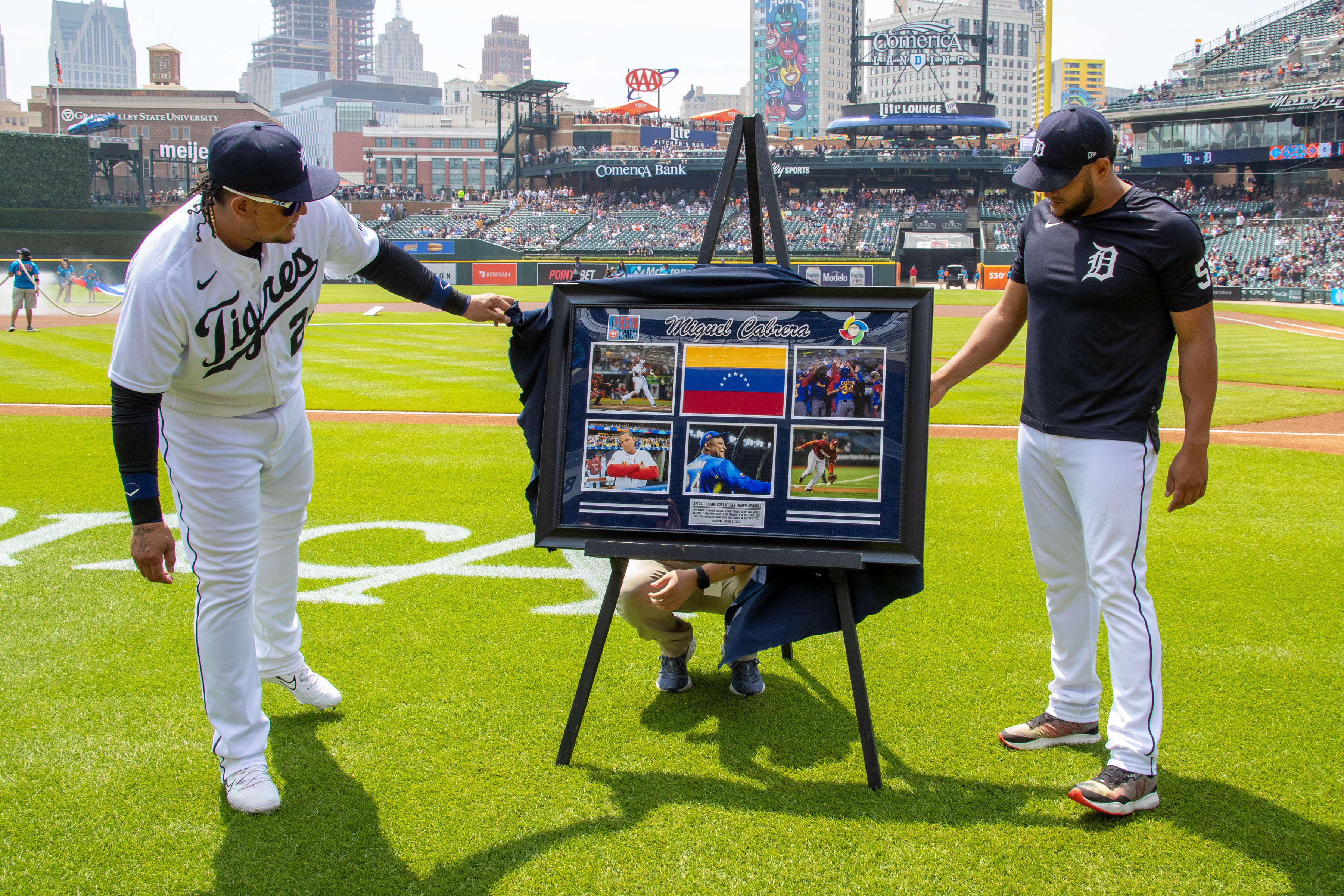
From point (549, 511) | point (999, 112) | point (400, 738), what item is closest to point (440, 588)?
point (400, 738)

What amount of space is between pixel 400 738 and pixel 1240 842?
2817mm

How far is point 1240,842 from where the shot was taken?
2.96 m

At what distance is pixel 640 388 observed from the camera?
338 centimetres

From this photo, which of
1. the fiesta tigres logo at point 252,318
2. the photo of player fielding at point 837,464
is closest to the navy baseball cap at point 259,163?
the fiesta tigres logo at point 252,318

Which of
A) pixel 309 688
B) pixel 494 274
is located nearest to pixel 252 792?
pixel 309 688

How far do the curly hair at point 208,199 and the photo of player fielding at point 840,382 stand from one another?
1.91 m

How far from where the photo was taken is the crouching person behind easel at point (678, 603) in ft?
11.4

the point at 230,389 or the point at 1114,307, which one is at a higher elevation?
the point at 1114,307

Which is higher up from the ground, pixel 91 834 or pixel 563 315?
pixel 563 315

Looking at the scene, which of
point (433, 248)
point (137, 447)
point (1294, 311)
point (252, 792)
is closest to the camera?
point (137, 447)

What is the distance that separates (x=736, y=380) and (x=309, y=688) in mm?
2077

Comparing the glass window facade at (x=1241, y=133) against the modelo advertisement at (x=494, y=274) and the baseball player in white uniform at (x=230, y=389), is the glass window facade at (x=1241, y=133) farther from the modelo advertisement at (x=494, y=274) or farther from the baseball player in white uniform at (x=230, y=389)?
the baseball player in white uniform at (x=230, y=389)

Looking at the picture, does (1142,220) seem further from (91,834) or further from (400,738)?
(91,834)

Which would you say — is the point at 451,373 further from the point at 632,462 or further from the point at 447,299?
the point at 632,462
